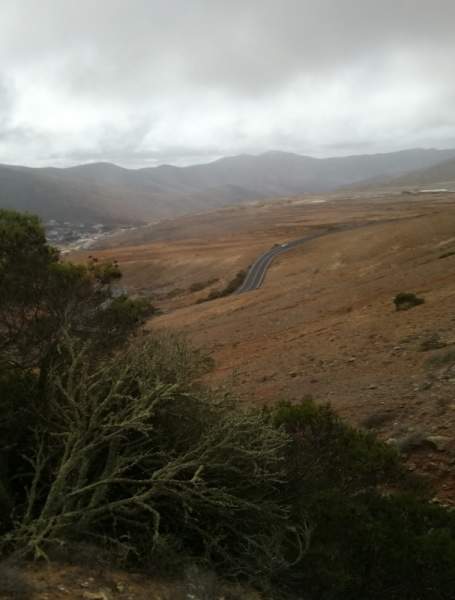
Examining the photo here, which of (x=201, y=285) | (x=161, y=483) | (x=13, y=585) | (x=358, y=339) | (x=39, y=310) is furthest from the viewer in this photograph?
(x=201, y=285)

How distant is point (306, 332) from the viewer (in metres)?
21.4

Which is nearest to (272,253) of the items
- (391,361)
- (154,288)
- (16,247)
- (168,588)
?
(154,288)

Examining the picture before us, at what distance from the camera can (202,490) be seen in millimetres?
5230

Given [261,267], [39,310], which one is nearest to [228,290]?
[261,267]

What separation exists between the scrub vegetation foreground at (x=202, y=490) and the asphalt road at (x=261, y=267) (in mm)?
36240

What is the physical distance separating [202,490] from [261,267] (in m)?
50.5

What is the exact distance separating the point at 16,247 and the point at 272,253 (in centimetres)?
5498

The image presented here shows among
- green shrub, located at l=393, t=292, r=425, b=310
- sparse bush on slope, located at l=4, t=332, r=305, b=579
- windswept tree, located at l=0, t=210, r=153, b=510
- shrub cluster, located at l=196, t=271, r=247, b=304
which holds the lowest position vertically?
shrub cluster, located at l=196, t=271, r=247, b=304

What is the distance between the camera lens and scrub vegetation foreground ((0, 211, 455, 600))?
5.24 metres

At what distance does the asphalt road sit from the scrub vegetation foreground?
36240mm

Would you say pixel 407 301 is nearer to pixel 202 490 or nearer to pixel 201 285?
pixel 202 490

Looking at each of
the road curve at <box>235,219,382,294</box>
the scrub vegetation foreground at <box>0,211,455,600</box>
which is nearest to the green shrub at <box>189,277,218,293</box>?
the road curve at <box>235,219,382,294</box>

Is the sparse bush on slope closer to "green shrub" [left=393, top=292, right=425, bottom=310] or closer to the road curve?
"green shrub" [left=393, top=292, right=425, bottom=310]

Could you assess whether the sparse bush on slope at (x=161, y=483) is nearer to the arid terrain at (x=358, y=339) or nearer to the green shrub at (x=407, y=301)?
the arid terrain at (x=358, y=339)
